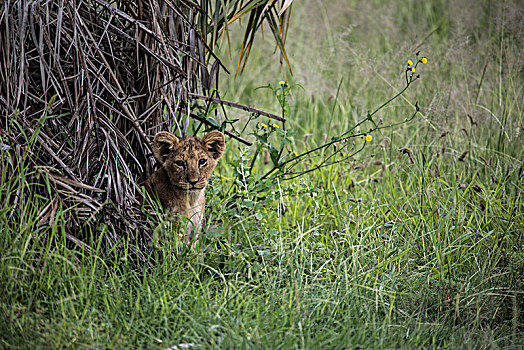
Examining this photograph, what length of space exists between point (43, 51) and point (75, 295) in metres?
1.35

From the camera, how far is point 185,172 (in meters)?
3.20

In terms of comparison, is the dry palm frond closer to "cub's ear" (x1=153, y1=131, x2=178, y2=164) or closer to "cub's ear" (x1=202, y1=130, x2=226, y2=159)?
"cub's ear" (x1=153, y1=131, x2=178, y2=164)

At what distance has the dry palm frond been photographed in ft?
9.47

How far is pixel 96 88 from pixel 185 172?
0.69 m

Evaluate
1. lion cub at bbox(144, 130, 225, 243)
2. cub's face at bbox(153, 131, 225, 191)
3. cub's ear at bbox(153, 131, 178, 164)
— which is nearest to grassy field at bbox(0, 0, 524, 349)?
lion cub at bbox(144, 130, 225, 243)

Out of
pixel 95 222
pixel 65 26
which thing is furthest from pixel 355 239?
pixel 65 26

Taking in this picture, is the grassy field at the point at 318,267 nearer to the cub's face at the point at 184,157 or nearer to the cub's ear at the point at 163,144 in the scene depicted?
the cub's face at the point at 184,157

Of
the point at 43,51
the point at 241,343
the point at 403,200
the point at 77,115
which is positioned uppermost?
the point at 43,51

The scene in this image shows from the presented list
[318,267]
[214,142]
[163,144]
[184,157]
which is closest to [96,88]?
[163,144]

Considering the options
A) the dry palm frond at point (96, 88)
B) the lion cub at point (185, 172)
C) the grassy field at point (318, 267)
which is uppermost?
the dry palm frond at point (96, 88)

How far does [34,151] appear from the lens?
9.68 ft

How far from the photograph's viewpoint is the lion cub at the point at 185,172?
3189mm

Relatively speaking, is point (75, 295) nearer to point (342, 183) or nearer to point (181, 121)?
point (181, 121)

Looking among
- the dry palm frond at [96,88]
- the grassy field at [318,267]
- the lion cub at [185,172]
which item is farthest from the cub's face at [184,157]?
the grassy field at [318,267]
